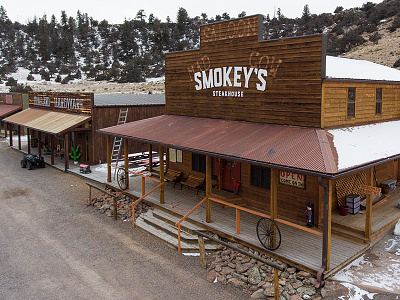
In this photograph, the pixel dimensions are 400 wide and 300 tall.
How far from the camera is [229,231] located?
11.7 metres

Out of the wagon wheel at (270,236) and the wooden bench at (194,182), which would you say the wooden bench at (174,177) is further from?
the wagon wheel at (270,236)

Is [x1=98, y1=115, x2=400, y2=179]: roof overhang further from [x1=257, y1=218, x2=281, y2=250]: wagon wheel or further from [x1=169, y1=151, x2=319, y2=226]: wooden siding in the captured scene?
[x1=257, y1=218, x2=281, y2=250]: wagon wheel

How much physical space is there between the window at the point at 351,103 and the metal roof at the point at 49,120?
15877 mm

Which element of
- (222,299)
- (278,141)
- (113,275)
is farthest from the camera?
(278,141)

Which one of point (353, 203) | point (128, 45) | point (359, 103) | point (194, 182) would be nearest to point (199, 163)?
point (194, 182)

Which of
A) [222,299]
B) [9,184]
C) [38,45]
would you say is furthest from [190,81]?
[38,45]

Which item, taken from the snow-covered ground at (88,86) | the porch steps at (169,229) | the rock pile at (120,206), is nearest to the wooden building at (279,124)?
the porch steps at (169,229)

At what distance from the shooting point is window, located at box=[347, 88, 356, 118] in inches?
502

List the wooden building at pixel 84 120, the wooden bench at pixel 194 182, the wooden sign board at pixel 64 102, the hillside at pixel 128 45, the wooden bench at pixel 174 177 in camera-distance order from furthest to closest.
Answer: the hillside at pixel 128 45, the wooden sign board at pixel 64 102, the wooden building at pixel 84 120, the wooden bench at pixel 174 177, the wooden bench at pixel 194 182

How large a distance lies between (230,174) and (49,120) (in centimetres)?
1648

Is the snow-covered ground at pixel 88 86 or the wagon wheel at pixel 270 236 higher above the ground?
the snow-covered ground at pixel 88 86

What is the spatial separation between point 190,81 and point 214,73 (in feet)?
5.30

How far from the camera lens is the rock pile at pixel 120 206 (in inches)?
590

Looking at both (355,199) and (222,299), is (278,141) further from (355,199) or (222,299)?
(222,299)
